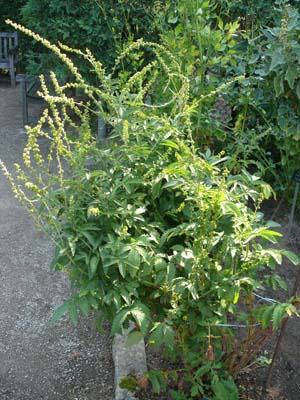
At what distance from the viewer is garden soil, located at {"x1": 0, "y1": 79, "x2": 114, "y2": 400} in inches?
95.0

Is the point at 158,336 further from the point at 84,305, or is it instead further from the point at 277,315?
the point at 277,315

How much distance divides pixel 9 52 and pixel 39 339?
6033 millimetres

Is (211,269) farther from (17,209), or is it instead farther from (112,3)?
(112,3)

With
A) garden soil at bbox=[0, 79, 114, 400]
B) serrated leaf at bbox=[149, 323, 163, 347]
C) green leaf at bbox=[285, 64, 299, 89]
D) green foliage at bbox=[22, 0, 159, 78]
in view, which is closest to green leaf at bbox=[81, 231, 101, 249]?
serrated leaf at bbox=[149, 323, 163, 347]

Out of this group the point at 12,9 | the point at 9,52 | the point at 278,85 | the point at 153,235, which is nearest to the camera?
the point at 153,235

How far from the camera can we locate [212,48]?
10.2ft

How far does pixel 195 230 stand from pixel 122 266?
30 cm

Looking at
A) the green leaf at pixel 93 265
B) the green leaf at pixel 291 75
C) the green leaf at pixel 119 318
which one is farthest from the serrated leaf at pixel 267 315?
the green leaf at pixel 291 75

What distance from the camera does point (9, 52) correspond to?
25.4 ft

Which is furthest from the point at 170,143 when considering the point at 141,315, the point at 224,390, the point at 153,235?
the point at 224,390

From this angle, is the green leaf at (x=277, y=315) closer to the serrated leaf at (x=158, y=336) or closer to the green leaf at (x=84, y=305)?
the serrated leaf at (x=158, y=336)

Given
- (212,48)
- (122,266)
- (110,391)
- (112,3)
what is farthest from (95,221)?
(112,3)

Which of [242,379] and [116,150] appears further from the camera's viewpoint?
[242,379]

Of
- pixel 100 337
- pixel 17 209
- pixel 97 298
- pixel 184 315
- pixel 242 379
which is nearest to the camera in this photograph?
pixel 97 298
